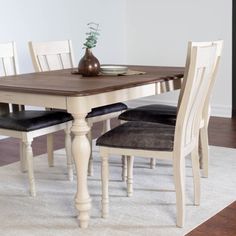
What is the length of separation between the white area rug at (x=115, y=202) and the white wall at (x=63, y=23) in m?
1.49

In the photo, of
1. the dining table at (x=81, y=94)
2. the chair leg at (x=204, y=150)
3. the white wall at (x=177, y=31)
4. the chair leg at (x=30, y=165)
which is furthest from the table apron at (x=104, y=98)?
the white wall at (x=177, y=31)

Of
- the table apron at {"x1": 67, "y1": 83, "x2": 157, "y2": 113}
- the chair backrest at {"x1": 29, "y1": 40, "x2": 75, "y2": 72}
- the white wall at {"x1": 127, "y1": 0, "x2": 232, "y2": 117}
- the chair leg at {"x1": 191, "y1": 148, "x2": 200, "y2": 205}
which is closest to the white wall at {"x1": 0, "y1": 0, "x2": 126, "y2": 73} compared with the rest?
the white wall at {"x1": 127, "y1": 0, "x2": 232, "y2": 117}

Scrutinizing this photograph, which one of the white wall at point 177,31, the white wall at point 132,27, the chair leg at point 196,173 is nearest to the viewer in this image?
the chair leg at point 196,173

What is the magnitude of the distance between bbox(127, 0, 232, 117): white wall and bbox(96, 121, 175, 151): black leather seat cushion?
2703 mm

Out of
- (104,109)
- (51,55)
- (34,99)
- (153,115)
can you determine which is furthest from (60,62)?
(34,99)

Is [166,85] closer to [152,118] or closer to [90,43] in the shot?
[152,118]

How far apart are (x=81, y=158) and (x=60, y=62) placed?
1.44 meters

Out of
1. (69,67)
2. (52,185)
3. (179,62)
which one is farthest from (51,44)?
(179,62)

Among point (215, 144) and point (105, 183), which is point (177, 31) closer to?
point (215, 144)

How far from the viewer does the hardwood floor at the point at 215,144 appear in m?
2.26

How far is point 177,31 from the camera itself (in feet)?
17.0

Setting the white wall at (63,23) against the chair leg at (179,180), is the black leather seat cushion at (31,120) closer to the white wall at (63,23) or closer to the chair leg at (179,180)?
the chair leg at (179,180)

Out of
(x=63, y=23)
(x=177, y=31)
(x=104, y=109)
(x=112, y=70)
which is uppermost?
(x=63, y=23)

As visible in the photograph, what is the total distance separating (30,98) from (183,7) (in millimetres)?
3224
